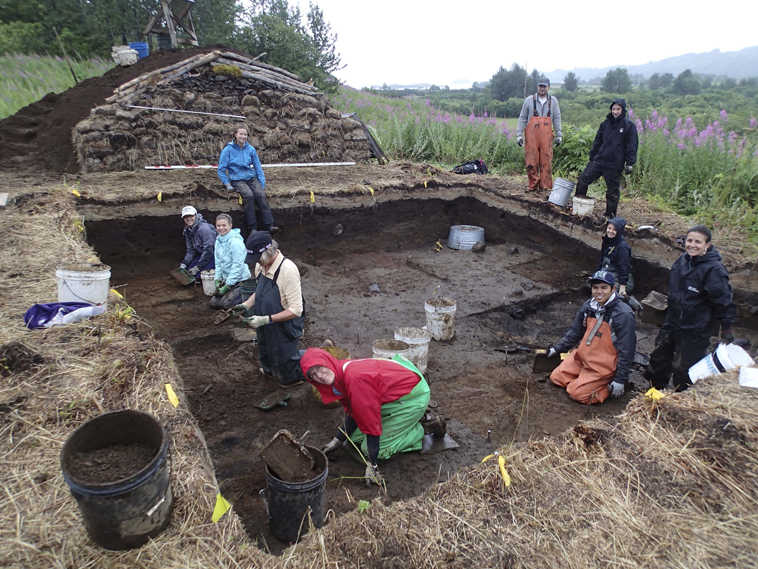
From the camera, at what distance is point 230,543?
2.36 m

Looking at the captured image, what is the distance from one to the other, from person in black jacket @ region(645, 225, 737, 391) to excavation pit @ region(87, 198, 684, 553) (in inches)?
32.1

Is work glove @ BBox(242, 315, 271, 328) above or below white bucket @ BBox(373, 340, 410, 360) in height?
above

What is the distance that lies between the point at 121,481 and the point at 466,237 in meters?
9.05

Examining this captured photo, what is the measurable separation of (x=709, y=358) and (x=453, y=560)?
315 centimetres

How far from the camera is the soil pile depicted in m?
10.1

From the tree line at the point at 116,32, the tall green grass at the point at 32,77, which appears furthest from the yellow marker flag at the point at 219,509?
the tree line at the point at 116,32

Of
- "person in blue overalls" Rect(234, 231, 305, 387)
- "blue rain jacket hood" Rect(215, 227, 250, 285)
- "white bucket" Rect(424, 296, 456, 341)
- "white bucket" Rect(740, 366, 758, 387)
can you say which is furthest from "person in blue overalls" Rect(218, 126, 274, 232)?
"white bucket" Rect(740, 366, 758, 387)

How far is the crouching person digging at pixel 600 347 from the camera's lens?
16.0 ft

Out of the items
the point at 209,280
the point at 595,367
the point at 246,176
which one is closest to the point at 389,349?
the point at 595,367

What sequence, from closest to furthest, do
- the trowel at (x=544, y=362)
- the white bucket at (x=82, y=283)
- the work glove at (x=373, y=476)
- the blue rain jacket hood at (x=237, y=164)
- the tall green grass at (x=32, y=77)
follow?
the work glove at (x=373, y=476)
the white bucket at (x=82, y=283)
the trowel at (x=544, y=362)
the blue rain jacket hood at (x=237, y=164)
the tall green grass at (x=32, y=77)

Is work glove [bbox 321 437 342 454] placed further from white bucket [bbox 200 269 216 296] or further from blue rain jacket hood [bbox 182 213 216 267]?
blue rain jacket hood [bbox 182 213 216 267]

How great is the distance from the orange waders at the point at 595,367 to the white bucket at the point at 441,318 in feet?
5.61

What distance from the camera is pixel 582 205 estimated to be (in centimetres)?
920

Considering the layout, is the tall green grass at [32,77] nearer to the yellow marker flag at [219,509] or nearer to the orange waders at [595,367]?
the yellow marker flag at [219,509]
